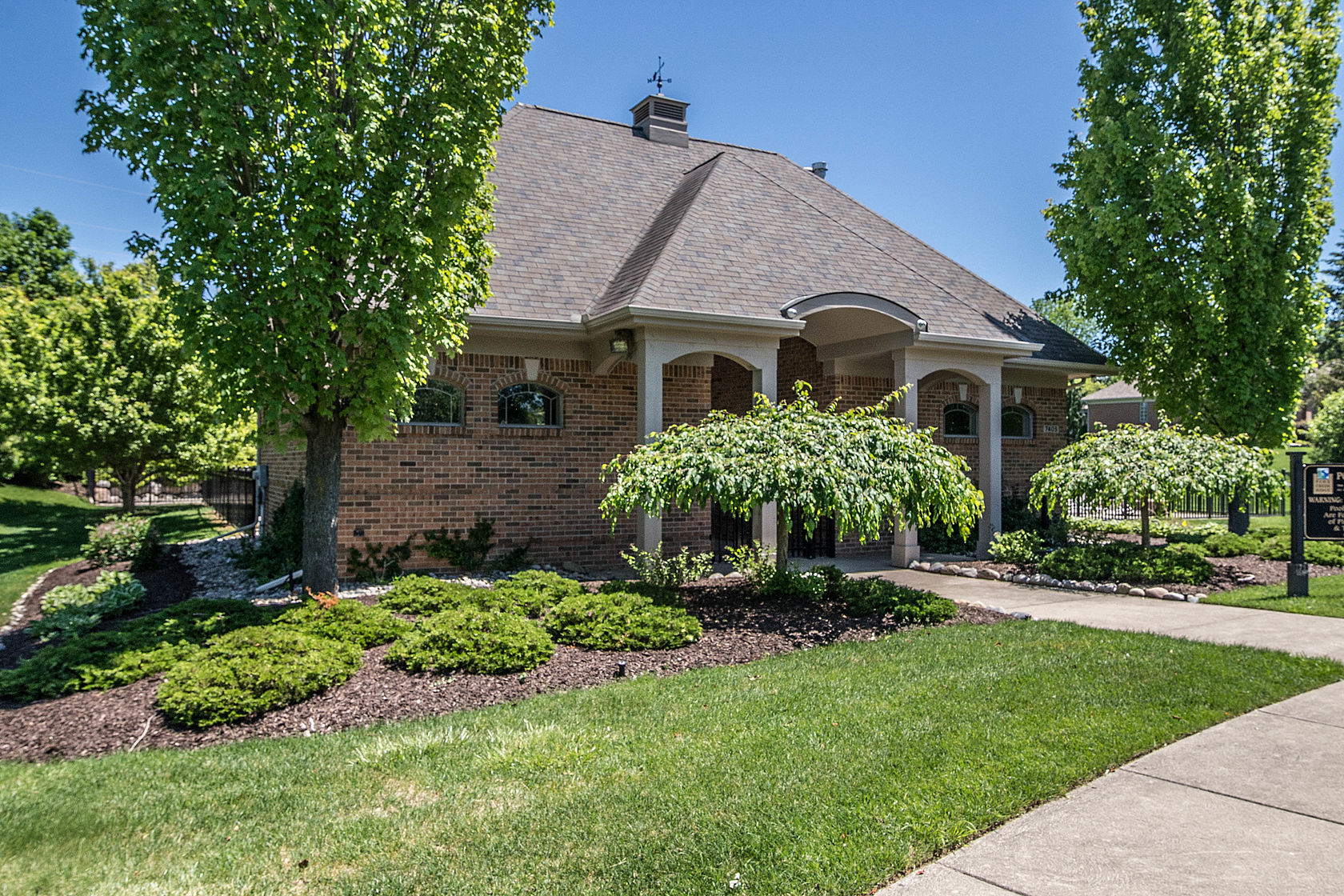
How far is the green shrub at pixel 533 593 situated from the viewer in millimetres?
7391

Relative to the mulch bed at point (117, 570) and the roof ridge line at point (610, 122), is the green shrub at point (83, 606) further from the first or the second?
the roof ridge line at point (610, 122)

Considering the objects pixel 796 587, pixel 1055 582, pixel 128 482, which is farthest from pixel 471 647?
pixel 128 482

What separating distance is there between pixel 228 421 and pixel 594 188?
853 centimetres

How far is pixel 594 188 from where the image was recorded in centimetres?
1396

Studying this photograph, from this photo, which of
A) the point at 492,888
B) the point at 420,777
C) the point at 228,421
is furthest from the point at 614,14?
the point at 492,888

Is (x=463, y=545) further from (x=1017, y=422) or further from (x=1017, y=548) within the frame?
(x=1017, y=422)

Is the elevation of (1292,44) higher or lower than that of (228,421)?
higher

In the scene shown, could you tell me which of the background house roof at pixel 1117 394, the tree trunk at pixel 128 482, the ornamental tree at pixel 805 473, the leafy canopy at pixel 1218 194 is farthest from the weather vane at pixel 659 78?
the background house roof at pixel 1117 394

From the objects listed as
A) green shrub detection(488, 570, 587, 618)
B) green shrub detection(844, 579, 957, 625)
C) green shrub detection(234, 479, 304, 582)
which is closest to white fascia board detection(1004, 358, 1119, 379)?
green shrub detection(844, 579, 957, 625)

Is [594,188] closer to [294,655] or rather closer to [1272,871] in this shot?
[294,655]

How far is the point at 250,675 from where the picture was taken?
511 centimetres

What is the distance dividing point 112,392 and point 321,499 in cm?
1217

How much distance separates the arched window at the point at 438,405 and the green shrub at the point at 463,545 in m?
1.38

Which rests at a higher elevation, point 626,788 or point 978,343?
point 978,343
